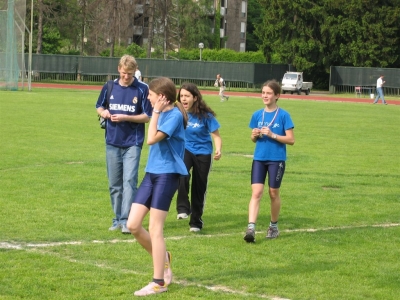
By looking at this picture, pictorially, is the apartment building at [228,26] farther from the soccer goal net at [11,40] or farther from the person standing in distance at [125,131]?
the person standing in distance at [125,131]

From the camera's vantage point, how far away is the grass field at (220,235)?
6.88 meters

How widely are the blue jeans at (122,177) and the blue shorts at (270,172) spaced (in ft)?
4.60

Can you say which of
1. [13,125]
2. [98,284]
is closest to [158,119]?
[98,284]

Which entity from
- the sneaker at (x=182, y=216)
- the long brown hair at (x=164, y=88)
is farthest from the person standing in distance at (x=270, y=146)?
the long brown hair at (x=164, y=88)

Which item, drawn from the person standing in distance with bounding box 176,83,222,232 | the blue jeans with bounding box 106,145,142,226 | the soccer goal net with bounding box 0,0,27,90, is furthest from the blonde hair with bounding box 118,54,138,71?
the soccer goal net with bounding box 0,0,27,90

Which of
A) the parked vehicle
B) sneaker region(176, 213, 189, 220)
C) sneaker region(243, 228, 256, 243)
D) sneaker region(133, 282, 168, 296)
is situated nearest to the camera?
sneaker region(133, 282, 168, 296)

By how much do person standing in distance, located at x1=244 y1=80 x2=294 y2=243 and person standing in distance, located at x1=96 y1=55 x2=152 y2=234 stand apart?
135 centimetres

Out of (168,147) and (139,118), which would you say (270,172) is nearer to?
(139,118)

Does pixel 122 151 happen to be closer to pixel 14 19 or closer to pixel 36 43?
pixel 14 19

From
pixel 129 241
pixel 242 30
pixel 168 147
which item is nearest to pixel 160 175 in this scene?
pixel 168 147

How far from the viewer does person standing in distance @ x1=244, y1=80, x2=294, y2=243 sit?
885cm

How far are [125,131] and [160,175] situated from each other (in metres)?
2.54

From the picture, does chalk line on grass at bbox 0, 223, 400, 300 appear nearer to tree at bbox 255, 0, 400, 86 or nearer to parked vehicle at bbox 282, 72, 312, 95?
parked vehicle at bbox 282, 72, 312, 95

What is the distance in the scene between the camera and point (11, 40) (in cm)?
4172
